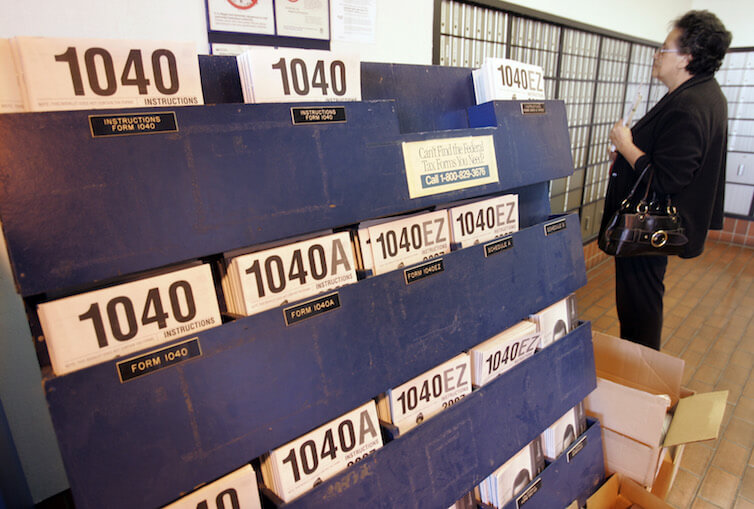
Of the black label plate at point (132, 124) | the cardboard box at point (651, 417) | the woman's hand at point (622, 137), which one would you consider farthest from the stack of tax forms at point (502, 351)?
the woman's hand at point (622, 137)

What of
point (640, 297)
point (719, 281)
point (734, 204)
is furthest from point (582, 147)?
point (734, 204)

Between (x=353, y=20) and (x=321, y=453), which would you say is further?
(x=353, y=20)

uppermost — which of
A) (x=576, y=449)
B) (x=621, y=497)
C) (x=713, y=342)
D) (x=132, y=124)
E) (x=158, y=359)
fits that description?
(x=132, y=124)

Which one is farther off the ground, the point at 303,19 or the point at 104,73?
the point at 303,19

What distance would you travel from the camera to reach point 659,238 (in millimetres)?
1617

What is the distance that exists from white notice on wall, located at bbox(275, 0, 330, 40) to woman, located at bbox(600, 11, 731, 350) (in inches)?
50.2

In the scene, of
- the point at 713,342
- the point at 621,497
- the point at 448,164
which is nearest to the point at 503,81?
the point at 448,164

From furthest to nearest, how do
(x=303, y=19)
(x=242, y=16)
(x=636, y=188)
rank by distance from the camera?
(x=636, y=188), (x=303, y=19), (x=242, y=16)

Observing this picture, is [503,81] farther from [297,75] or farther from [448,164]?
[297,75]

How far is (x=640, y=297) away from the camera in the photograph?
183cm

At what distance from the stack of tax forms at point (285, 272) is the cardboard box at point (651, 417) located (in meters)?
1.12

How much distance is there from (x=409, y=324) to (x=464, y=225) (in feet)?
0.93

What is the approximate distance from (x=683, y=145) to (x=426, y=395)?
1.42 meters

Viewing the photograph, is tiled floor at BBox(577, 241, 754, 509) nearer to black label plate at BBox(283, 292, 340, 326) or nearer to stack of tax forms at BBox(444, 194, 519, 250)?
stack of tax forms at BBox(444, 194, 519, 250)
